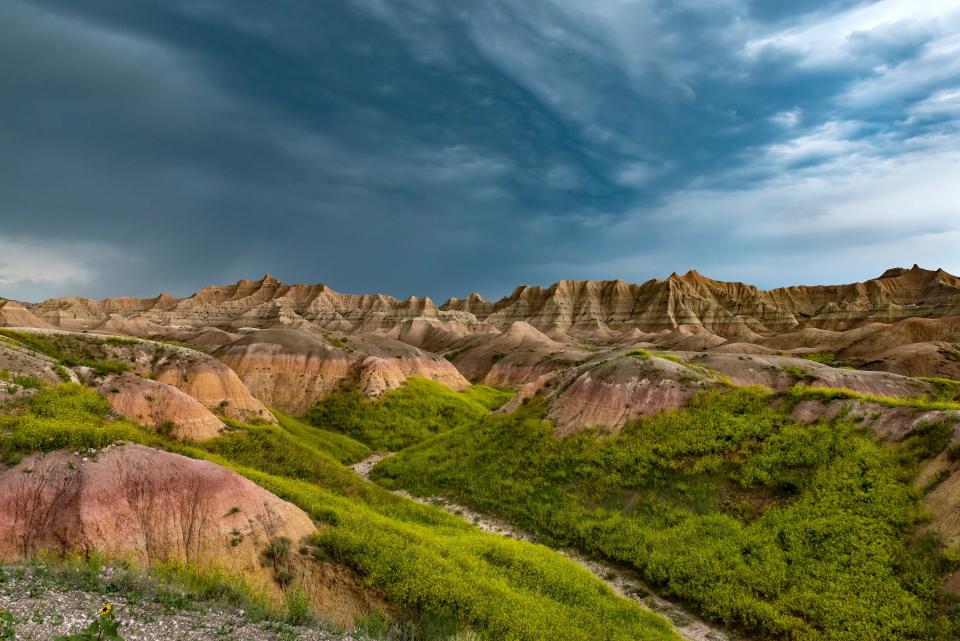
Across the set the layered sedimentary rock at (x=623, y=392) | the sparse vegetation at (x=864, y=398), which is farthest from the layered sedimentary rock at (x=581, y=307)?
the sparse vegetation at (x=864, y=398)

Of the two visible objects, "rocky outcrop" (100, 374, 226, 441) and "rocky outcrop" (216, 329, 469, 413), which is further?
"rocky outcrop" (216, 329, 469, 413)

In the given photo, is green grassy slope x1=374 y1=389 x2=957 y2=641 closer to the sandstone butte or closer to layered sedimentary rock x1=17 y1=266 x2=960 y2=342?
the sandstone butte

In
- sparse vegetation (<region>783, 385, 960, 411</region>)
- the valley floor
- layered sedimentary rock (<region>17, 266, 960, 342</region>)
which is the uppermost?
layered sedimentary rock (<region>17, 266, 960, 342</region>)

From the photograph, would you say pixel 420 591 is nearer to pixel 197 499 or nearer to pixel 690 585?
pixel 197 499

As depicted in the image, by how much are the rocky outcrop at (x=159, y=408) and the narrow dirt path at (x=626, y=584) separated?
1345cm

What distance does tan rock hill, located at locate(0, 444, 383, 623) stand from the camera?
37.0 ft

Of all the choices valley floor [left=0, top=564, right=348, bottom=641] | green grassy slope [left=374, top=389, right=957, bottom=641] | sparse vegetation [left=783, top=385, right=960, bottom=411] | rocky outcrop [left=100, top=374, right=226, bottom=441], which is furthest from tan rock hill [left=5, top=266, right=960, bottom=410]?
valley floor [left=0, top=564, right=348, bottom=641]

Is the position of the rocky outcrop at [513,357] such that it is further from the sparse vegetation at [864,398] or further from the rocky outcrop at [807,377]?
the sparse vegetation at [864,398]

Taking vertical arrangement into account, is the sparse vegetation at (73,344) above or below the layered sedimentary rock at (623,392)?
above

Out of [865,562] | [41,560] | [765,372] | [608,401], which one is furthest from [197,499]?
[765,372]

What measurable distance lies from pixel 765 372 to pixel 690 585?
29229 mm

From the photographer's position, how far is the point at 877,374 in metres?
38.9

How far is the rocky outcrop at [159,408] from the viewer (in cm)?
2338

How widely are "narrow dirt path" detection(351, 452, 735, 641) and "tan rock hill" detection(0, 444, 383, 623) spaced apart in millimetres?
9675
